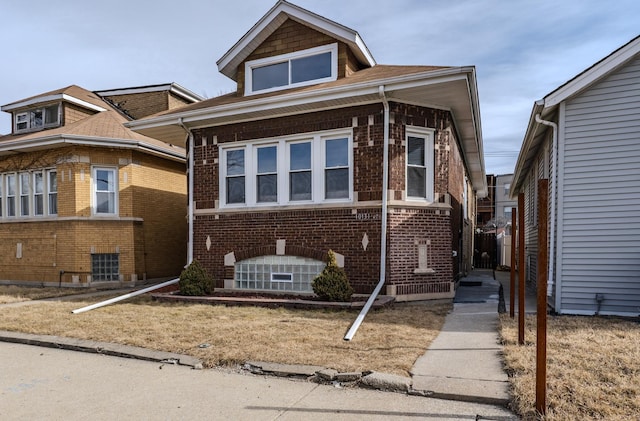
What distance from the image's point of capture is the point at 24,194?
49.4ft

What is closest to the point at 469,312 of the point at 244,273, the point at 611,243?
the point at 611,243

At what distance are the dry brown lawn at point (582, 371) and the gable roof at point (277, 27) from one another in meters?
7.43

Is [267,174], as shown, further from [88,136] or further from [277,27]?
[88,136]

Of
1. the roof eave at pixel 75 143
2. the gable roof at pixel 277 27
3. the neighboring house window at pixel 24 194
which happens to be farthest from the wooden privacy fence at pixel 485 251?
the neighboring house window at pixel 24 194

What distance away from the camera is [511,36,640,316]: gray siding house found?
7.77 m

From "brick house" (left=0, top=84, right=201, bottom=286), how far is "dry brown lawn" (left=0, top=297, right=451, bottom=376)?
4501 mm

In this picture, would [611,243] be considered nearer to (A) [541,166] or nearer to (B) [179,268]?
(A) [541,166]

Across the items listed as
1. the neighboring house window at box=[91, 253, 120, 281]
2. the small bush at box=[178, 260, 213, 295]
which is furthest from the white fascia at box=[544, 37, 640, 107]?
the neighboring house window at box=[91, 253, 120, 281]

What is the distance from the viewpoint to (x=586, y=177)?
8.05 meters

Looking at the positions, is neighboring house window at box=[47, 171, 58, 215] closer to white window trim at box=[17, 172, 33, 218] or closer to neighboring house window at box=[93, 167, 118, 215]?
white window trim at box=[17, 172, 33, 218]

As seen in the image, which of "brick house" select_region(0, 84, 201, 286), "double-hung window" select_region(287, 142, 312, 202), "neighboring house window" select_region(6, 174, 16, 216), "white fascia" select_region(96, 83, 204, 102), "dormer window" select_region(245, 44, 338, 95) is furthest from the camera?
"white fascia" select_region(96, 83, 204, 102)

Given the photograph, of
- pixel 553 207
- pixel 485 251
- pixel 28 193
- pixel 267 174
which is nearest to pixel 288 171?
pixel 267 174

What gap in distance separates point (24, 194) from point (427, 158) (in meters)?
13.7

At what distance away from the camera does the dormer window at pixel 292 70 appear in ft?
35.5
